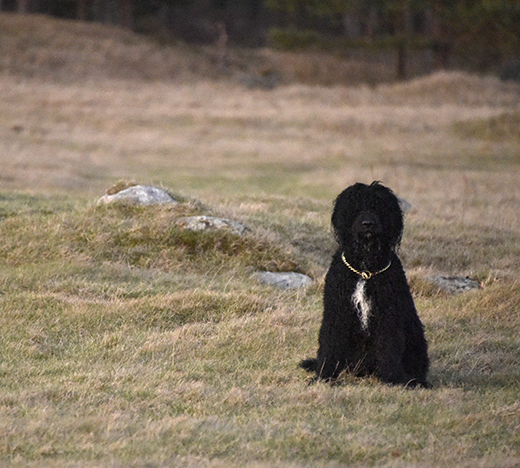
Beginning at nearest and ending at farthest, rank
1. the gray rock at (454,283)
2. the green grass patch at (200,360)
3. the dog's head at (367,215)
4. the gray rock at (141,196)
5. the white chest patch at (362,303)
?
the green grass patch at (200,360) < the dog's head at (367,215) < the white chest patch at (362,303) < the gray rock at (454,283) < the gray rock at (141,196)

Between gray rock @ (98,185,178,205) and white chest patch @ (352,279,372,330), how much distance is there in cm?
560

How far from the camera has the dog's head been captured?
6.10m

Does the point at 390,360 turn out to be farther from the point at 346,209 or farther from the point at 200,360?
the point at 200,360

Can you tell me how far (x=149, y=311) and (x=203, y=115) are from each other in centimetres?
2273

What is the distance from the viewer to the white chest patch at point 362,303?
620cm

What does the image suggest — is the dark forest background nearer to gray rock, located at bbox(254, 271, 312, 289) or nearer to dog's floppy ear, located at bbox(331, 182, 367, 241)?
gray rock, located at bbox(254, 271, 312, 289)

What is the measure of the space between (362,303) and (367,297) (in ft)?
0.19

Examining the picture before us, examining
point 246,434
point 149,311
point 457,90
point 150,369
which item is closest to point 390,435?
point 246,434

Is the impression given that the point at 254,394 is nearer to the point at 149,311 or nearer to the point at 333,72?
the point at 149,311

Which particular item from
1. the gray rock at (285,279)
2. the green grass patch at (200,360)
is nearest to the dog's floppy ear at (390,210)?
the green grass patch at (200,360)

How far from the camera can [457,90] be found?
39.5m

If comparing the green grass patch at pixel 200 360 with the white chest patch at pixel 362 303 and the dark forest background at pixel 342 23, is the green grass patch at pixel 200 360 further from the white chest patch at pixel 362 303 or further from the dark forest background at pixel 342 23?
the dark forest background at pixel 342 23

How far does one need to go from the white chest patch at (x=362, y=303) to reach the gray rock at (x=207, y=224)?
14.8 feet

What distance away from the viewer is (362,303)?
6.21 m
